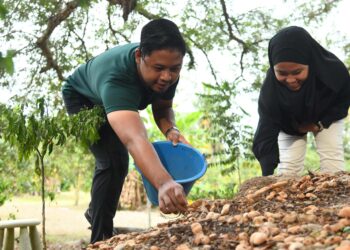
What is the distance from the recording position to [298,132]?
3.47 metres

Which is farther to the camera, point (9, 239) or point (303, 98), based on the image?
point (303, 98)

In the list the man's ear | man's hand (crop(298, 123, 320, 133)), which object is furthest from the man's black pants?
man's hand (crop(298, 123, 320, 133))

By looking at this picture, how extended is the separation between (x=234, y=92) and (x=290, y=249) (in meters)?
4.83

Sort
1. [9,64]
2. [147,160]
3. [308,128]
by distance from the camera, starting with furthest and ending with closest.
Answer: [308,128], [147,160], [9,64]

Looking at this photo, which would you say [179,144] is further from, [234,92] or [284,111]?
[234,92]

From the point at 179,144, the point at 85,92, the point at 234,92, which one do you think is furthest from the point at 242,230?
the point at 234,92

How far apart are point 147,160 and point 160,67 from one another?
1.63 feet

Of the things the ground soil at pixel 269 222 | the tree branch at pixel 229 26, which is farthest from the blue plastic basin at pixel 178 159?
the tree branch at pixel 229 26

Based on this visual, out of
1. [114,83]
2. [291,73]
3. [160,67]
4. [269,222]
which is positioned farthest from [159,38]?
[269,222]

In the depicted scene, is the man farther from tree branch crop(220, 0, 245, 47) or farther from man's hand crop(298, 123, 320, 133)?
tree branch crop(220, 0, 245, 47)

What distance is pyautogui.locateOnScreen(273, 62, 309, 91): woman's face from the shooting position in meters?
3.12

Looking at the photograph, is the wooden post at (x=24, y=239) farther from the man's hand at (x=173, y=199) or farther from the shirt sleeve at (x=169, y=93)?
the man's hand at (x=173, y=199)

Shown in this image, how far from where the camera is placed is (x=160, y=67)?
8.30 feet

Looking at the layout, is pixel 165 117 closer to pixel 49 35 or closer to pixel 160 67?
pixel 160 67
